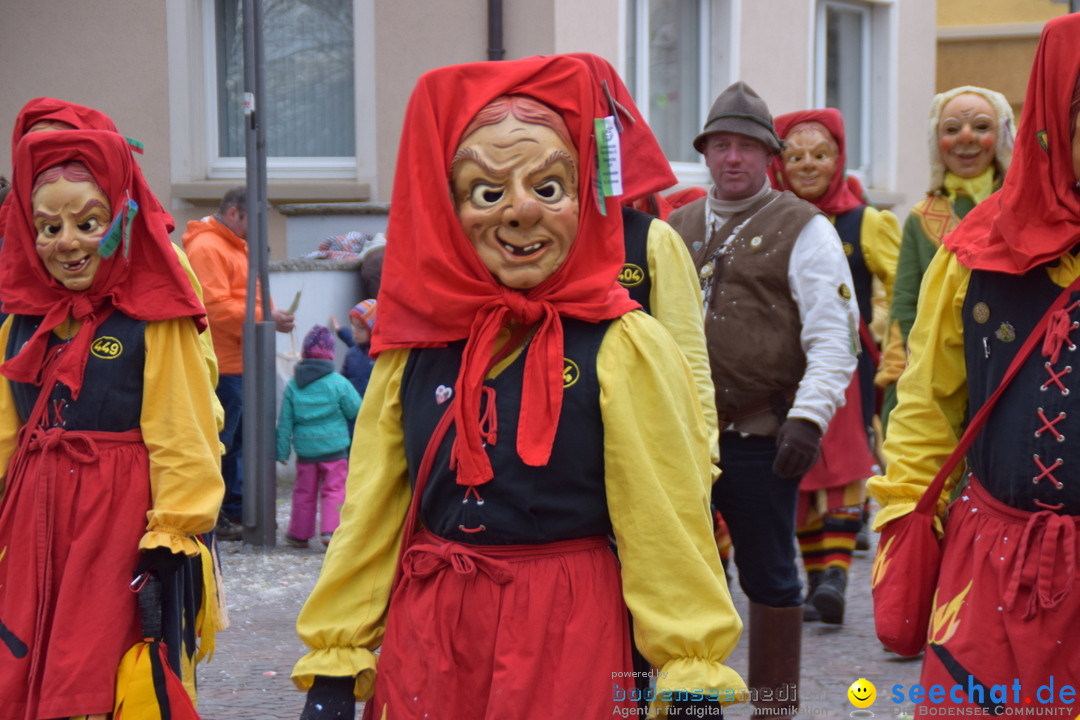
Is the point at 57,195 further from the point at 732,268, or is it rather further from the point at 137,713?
the point at 732,268

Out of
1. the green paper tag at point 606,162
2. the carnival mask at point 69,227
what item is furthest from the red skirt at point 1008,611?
the carnival mask at point 69,227

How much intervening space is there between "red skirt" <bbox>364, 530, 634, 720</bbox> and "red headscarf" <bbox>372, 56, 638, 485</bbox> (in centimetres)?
19

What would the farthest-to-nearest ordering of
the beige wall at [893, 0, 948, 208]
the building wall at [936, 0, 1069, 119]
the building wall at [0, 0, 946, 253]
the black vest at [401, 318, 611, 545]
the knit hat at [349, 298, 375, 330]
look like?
the building wall at [936, 0, 1069, 119], the beige wall at [893, 0, 948, 208], the building wall at [0, 0, 946, 253], the knit hat at [349, 298, 375, 330], the black vest at [401, 318, 611, 545]

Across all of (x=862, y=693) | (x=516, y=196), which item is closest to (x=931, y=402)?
(x=516, y=196)

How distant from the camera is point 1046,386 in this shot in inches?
118

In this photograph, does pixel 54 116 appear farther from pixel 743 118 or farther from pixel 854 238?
pixel 854 238

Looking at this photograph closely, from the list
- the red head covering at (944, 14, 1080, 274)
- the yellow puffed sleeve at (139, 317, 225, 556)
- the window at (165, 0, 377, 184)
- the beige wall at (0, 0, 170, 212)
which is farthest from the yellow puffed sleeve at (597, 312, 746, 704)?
the beige wall at (0, 0, 170, 212)

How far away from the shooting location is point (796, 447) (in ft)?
14.9

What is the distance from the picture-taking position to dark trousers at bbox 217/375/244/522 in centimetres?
891

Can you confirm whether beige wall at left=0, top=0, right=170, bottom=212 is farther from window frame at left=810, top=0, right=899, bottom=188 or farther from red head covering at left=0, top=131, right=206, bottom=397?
red head covering at left=0, top=131, right=206, bottom=397

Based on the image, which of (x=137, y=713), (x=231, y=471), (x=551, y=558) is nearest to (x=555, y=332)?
(x=551, y=558)

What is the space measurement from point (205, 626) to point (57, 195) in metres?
1.44

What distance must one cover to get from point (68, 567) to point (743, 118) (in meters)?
2.67

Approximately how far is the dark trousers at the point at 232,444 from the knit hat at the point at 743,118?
15.2ft
